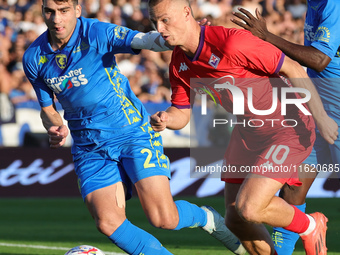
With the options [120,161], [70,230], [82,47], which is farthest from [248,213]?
[70,230]

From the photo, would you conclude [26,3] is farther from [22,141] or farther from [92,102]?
[92,102]

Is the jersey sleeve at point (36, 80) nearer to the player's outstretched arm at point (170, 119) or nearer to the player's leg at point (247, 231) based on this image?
the player's outstretched arm at point (170, 119)

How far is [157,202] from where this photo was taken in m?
4.92

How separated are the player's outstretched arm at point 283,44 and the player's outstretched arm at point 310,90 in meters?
0.13

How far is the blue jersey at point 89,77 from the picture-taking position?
5105mm

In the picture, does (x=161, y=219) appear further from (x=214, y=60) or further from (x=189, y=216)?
(x=214, y=60)

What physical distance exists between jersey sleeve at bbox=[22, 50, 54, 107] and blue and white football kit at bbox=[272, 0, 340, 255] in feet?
7.74

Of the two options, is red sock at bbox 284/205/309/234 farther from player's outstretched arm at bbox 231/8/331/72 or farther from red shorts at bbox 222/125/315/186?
player's outstretched arm at bbox 231/8/331/72

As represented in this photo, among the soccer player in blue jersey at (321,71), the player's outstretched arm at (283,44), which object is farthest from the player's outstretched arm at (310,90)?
the soccer player in blue jersey at (321,71)

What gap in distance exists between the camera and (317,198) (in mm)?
10039

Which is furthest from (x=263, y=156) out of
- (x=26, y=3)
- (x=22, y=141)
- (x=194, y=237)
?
(x=26, y=3)

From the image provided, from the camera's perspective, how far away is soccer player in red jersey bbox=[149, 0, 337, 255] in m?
4.60

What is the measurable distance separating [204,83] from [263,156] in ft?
2.46

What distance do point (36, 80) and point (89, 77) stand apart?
54cm
